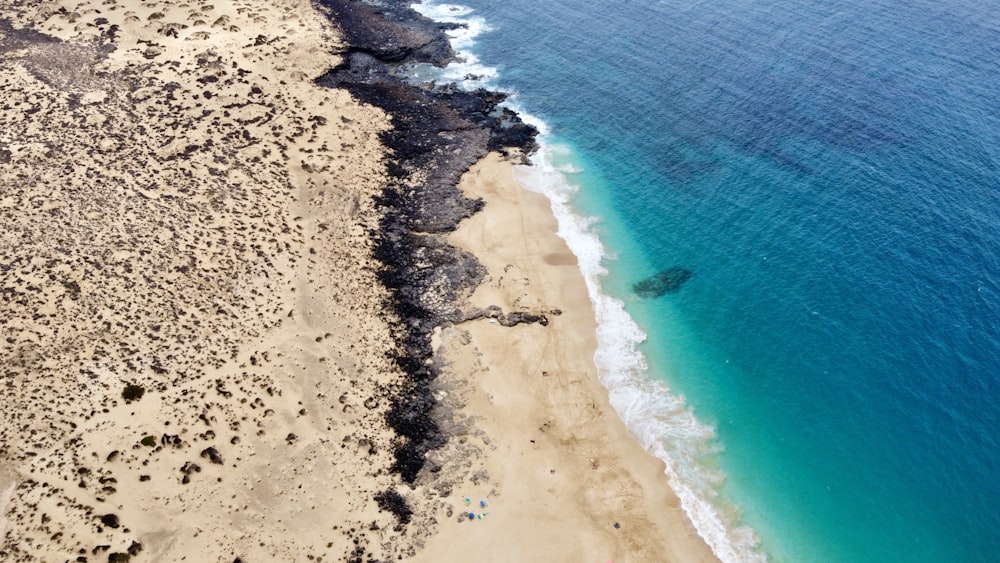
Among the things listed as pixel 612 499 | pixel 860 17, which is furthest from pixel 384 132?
pixel 860 17

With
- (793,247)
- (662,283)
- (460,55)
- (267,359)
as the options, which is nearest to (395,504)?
(267,359)

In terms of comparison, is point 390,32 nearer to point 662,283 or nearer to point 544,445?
point 662,283

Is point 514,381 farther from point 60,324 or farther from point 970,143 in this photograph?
point 970,143

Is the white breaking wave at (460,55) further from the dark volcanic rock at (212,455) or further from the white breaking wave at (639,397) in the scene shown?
the dark volcanic rock at (212,455)

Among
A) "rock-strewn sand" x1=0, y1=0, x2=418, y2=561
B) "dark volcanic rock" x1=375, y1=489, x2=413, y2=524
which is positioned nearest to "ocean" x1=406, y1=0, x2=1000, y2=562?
"dark volcanic rock" x1=375, y1=489, x2=413, y2=524

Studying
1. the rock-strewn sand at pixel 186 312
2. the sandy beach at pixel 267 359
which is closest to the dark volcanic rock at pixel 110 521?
the rock-strewn sand at pixel 186 312
